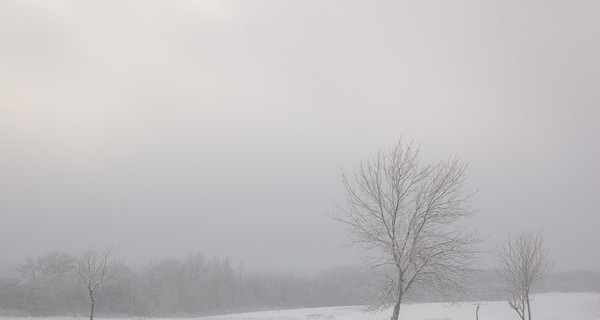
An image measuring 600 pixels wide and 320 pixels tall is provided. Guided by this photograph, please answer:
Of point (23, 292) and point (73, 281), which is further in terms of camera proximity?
point (73, 281)

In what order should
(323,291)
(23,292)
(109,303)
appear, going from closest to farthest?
(23,292), (109,303), (323,291)

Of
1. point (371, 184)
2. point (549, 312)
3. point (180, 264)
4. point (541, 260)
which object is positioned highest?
point (180, 264)

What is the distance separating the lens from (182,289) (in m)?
95.7

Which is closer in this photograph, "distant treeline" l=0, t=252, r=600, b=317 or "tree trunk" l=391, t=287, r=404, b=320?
"tree trunk" l=391, t=287, r=404, b=320

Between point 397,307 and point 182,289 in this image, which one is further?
point 182,289

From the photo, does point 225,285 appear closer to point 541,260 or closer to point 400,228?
point 541,260

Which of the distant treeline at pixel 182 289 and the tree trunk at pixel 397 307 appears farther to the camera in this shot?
the distant treeline at pixel 182 289

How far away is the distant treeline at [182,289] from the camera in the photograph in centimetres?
6425

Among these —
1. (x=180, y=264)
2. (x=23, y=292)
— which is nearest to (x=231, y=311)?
(x=180, y=264)

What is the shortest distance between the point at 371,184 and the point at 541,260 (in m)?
15.1

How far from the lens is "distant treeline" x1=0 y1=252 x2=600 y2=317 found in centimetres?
6425

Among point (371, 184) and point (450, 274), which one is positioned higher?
point (371, 184)

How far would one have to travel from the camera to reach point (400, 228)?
14023 mm

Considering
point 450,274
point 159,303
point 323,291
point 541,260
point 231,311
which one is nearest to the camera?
point 450,274
